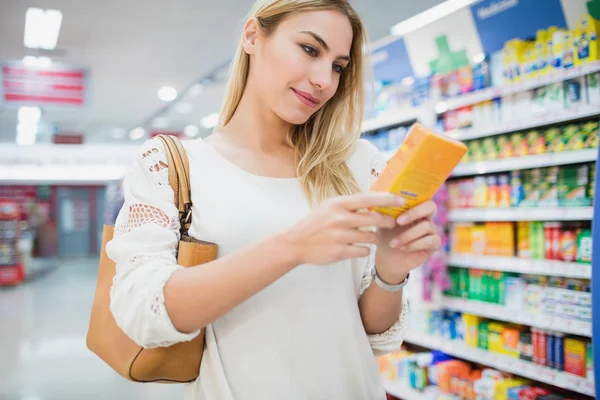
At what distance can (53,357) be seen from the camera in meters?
5.82

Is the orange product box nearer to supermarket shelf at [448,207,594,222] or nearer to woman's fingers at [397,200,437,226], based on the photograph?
woman's fingers at [397,200,437,226]

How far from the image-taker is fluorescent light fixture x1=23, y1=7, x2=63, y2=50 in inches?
235

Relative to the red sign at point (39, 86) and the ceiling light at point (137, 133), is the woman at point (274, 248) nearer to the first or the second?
the red sign at point (39, 86)

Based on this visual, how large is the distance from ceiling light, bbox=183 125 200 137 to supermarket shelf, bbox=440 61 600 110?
39.1 ft

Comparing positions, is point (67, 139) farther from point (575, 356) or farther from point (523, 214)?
point (575, 356)

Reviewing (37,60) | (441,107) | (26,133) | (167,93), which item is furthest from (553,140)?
(26,133)

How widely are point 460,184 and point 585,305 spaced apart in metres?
1.20

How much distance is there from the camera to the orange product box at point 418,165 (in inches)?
34.5

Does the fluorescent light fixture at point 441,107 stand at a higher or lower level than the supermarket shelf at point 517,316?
higher

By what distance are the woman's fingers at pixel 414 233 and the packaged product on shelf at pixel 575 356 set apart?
242 cm

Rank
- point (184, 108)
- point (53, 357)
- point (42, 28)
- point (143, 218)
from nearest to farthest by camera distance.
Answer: point (143, 218) < point (53, 357) < point (42, 28) < point (184, 108)

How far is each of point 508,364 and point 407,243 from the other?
8.81 feet

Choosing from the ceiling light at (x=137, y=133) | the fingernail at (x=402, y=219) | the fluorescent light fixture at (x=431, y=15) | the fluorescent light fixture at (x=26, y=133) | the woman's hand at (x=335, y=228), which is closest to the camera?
the woman's hand at (x=335, y=228)

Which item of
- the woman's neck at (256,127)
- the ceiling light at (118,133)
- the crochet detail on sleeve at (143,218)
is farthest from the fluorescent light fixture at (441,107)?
the ceiling light at (118,133)
